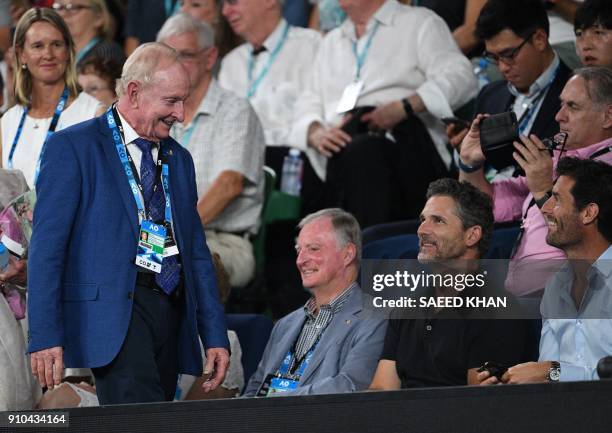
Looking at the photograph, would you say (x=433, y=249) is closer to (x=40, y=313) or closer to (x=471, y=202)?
(x=471, y=202)

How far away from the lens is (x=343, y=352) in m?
4.30

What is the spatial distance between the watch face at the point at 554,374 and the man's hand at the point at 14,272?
185 cm

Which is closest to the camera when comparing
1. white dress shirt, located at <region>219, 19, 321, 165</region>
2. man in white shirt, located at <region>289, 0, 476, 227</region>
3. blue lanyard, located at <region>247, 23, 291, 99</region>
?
man in white shirt, located at <region>289, 0, 476, 227</region>

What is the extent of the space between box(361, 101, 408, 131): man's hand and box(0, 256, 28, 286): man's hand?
A: 2.30 metres

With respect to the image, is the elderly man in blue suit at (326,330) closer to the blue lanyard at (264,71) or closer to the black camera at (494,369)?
the black camera at (494,369)

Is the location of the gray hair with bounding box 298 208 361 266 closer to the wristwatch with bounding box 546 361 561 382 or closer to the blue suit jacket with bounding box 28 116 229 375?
the wristwatch with bounding box 546 361 561 382

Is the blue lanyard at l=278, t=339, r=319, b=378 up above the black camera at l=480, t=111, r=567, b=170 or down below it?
below

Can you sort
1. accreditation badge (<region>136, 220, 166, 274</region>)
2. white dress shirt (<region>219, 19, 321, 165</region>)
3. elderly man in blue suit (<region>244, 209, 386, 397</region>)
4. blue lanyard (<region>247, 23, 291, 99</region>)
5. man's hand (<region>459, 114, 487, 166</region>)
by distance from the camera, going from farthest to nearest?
1. blue lanyard (<region>247, 23, 291, 99</region>)
2. white dress shirt (<region>219, 19, 321, 165</region>)
3. man's hand (<region>459, 114, 487, 166</region>)
4. elderly man in blue suit (<region>244, 209, 386, 397</region>)
5. accreditation badge (<region>136, 220, 166, 274</region>)

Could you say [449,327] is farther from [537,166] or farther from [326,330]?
[537,166]

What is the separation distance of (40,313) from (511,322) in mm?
1565

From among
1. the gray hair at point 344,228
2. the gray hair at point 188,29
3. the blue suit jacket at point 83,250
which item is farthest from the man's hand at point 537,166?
the gray hair at point 188,29

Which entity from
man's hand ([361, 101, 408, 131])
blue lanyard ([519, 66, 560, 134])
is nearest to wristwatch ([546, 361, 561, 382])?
blue lanyard ([519, 66, 560, 134])

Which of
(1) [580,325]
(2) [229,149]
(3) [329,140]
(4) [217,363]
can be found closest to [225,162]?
(2) [229,149]

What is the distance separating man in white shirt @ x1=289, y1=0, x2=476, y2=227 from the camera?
5781 mm
